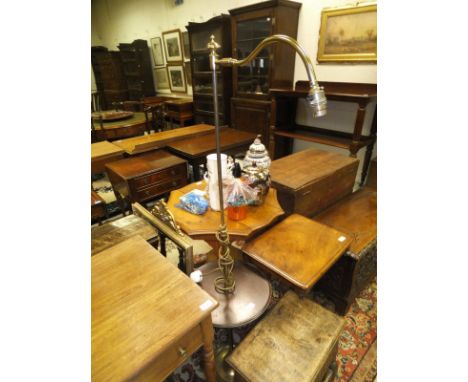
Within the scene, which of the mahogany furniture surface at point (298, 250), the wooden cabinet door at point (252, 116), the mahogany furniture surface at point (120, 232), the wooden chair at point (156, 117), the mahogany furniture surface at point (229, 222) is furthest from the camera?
the wooden chair at point (156, 117)

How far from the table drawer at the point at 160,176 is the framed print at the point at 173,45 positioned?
3.73 meters

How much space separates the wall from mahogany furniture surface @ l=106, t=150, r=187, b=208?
2.00 metres

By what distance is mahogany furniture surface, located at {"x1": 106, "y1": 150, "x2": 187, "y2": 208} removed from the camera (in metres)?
2.32

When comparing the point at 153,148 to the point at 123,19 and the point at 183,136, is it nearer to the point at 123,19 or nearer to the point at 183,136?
the point at 183,136

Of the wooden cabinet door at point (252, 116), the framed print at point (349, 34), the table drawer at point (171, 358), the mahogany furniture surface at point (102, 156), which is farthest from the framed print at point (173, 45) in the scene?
the table drawer at point (171, 358)

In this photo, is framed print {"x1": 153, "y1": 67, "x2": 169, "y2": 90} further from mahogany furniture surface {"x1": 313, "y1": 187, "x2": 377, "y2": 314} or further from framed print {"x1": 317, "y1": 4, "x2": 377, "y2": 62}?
mahogany furniture surface {"x1": 313, "y1": 187, "x2": 377, "y2": 314}

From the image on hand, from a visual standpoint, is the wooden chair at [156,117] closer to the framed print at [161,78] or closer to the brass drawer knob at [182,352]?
the framed print at [161,78]

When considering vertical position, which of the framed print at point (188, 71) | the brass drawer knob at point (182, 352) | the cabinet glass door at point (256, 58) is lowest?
the brass drawer knob at point (182, 352)

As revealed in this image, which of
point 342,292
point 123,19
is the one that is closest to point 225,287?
point 342,292

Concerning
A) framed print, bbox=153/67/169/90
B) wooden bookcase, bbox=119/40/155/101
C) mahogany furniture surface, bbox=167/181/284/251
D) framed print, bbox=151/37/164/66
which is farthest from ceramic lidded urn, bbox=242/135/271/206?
wooden bookcase, bbox=119/40/155/101

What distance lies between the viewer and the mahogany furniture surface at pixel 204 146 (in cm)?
271

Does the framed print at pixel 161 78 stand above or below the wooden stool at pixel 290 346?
above

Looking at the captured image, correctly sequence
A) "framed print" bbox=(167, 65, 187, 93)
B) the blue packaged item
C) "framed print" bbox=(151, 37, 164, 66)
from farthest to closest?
"framed print" bbox=(151, 37, 164, 66) → "framed print" bbox=(167, 65, 187, 93) → the blue packaged item
